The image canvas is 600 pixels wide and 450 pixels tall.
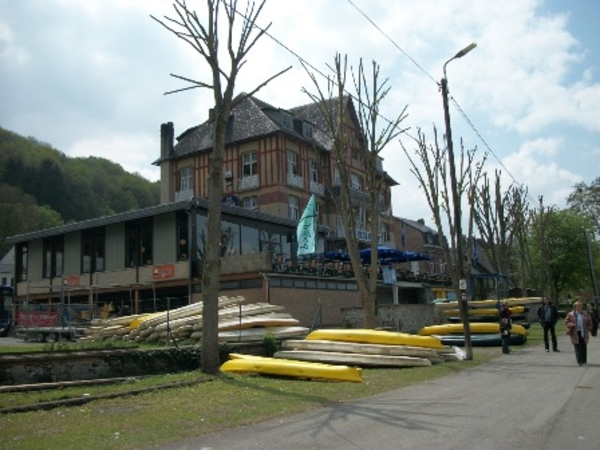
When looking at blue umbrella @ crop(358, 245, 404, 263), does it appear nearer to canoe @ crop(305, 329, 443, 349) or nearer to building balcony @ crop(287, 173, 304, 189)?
building balcony @ crop(287, 173, 304, 189)

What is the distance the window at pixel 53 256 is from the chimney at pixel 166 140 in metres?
14.6

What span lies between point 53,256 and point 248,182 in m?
14.3

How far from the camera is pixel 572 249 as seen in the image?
186 feet

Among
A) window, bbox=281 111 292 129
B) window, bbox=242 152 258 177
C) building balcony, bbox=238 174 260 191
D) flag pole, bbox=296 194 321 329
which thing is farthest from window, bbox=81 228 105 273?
window, bbox=281 111 292 129

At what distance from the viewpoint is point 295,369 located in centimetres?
1270

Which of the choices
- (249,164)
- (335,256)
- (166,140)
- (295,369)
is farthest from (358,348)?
(166,140)

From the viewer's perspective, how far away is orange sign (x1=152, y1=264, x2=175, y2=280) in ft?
96.5

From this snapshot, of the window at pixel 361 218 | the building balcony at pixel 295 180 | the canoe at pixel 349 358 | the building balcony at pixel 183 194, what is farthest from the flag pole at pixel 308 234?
the window at pixel 361 218

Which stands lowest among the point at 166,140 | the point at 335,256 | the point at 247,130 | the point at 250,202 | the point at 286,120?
the point at 335,256

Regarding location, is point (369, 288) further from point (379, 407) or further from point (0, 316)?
point (0, 316)

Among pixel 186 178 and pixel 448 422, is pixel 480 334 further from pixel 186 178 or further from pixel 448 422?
pixel 186 178

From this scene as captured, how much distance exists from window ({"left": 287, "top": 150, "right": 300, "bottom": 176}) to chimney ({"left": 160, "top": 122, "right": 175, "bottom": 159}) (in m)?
10.4

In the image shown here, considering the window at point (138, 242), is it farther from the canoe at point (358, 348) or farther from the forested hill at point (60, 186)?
the forested hill at point (60, 186)

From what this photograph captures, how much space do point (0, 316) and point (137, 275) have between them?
28.8 feet
